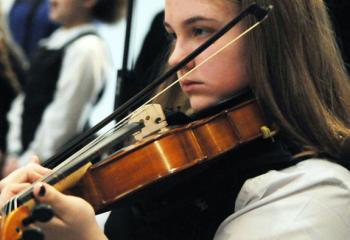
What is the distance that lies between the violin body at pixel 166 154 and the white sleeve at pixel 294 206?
80mm

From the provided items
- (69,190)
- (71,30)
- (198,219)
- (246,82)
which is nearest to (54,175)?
(69,190)

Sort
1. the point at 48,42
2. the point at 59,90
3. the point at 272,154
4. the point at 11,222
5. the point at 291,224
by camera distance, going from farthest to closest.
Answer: the point at 48,42 → the point at 59,90 → the point at 272,154 → the point at 291,224 → the point at 11,222

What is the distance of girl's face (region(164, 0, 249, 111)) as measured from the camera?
1.09m

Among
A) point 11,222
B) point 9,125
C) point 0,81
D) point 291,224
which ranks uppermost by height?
point 0,81

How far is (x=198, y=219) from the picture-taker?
1.07 metres

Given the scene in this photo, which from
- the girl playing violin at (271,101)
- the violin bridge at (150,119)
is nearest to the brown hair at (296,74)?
the girl playing violin at (271,101)

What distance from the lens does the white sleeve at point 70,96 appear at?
86.0 inches

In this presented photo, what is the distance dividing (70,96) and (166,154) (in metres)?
1.24

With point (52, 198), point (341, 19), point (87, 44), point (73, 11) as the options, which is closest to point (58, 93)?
point (87, 44)

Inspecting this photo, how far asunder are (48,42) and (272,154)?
4.82 ft

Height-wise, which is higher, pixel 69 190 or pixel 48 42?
pixel 48 42

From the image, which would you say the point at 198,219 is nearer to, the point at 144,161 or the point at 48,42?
the point at 144,161

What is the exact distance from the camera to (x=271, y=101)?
1064mm

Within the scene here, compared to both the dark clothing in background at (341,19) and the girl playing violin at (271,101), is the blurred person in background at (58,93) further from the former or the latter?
the girl playing violin at (271,101)
